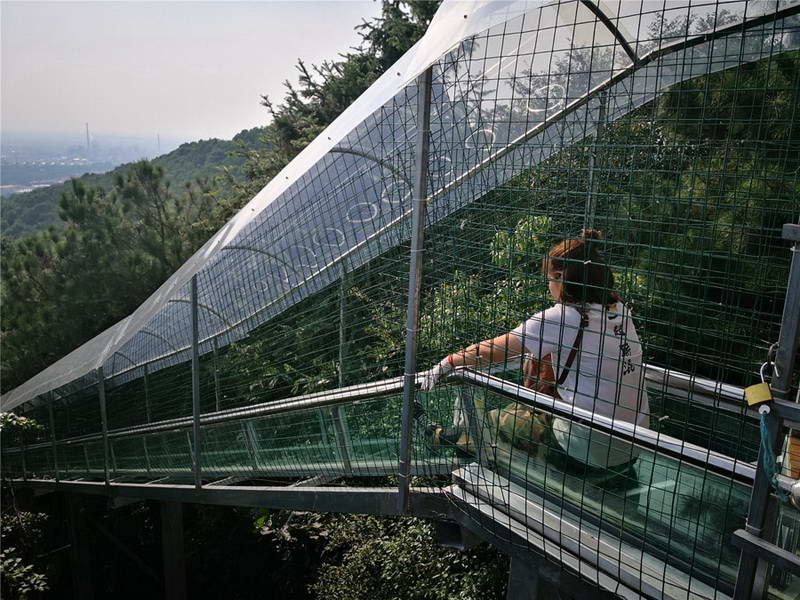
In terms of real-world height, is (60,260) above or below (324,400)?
below

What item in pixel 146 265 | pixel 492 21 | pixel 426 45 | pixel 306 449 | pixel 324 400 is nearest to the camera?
pixel 492 21

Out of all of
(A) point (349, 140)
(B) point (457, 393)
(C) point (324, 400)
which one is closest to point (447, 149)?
(A) point (349, 140)

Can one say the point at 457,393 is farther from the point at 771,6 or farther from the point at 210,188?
the point at 210,188

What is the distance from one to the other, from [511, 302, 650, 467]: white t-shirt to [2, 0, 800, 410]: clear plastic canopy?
0.55m

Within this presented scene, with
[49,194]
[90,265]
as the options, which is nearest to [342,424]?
[90,265]

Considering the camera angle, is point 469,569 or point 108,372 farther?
point 108,372

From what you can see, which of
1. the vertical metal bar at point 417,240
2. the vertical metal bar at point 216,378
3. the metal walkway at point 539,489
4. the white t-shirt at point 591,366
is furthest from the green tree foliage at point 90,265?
the white t-shirt at point 591,366

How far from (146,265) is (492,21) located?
15.5 metres

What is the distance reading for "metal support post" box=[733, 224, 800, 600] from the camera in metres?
1.31

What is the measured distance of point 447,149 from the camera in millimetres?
2170

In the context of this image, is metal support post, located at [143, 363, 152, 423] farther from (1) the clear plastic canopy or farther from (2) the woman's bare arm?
(2) the woman's bare arm

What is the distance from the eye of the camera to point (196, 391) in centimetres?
352

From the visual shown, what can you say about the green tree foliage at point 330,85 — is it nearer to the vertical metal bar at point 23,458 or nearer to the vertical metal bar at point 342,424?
the vertical metal bar at point 23,458

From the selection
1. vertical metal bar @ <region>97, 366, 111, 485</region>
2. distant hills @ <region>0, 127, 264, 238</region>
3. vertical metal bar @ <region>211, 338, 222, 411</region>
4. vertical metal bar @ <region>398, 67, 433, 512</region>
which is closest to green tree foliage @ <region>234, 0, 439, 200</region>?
vertical metal bar @ <region>97, 366, 111, 485</region>
